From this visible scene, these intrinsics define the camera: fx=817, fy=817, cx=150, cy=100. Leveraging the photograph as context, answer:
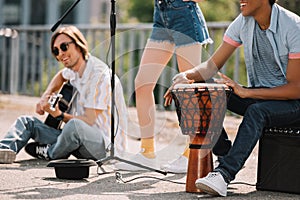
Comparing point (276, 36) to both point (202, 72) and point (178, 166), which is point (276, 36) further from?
point (178, 166)

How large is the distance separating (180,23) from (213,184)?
4.70 feet

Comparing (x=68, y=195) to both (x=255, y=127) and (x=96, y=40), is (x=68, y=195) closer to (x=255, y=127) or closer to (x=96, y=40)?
(x=255, y=127)

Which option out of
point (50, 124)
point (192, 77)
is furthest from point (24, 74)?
point (192, 77)

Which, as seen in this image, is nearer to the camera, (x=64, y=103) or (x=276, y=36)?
(x=276, y=36)

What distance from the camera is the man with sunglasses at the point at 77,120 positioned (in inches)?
220

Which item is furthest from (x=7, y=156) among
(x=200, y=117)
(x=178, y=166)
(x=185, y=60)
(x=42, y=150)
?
(x=200, y=117)

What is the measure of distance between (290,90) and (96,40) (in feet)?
20.0

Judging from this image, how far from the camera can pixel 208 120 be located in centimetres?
457

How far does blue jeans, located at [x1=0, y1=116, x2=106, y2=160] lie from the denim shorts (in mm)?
800

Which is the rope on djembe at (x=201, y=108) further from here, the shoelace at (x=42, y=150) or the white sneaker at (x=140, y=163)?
the shoelace at (x=42, y=150)

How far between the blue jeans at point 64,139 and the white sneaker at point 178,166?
510 mm

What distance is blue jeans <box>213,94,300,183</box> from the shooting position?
14.3 ft

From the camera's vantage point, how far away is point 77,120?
554cm

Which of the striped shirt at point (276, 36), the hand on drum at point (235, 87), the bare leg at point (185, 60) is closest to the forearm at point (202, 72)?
the striped shirt at point (276, 36)
